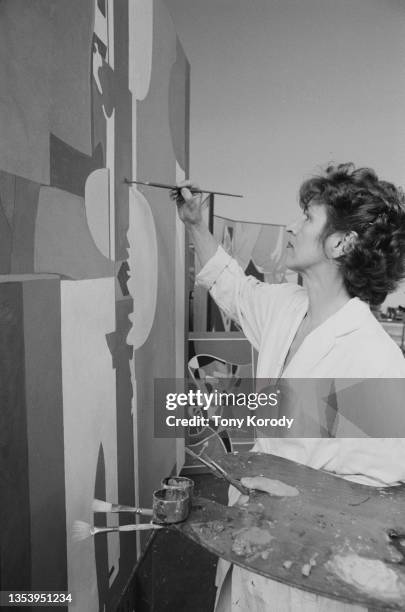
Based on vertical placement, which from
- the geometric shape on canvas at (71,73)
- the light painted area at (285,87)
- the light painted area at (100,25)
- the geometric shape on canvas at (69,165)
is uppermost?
the light painted area at (285,87)

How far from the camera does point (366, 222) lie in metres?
1.27

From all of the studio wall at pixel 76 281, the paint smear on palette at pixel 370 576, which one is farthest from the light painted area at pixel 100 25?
the paint smear on palette at pixel 370 576

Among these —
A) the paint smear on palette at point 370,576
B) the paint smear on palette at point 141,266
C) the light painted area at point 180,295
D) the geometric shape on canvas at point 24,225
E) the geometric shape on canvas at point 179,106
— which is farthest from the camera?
the light painted area at point 180,295

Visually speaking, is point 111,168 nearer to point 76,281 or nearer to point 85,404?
point 76,281

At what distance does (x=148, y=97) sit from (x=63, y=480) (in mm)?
1271

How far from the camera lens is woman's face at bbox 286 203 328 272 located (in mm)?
1315

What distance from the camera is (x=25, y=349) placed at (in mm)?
779

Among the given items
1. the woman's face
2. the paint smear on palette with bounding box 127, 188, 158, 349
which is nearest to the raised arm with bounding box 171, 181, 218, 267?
the paint smear on palette with bounding box 127, 188, 158, 349

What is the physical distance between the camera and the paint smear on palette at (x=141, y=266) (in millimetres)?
1396

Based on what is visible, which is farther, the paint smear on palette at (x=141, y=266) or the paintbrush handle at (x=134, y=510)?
the paint smear on palette at (x=141, y=266)

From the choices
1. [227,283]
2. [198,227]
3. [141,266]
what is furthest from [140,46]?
[227,283]

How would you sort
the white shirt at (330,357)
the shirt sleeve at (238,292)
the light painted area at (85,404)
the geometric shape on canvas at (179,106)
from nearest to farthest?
1. the light painted area at (85,404)
2. the white shirt at (330,357)
3. the shirt sleeve at (238,292)
4. the geometric shape on canvas at (179,106)

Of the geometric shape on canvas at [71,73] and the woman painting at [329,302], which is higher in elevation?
the geometric shape on canvas at [71,73]

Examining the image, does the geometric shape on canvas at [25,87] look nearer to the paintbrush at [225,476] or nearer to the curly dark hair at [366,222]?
the paintbrush at [225,476]
